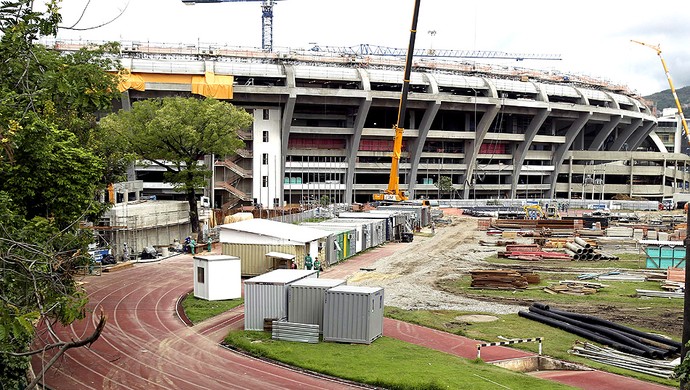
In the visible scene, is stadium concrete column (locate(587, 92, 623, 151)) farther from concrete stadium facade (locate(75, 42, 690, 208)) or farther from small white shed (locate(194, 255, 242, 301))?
small white shed (locate(194, 255, 242, 301))

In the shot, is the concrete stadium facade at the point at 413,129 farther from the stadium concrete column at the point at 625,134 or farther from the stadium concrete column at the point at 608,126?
the stadium concrete column at the point at 625,134

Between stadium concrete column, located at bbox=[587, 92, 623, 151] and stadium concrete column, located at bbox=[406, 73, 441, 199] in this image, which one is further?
stadium concrete column, located at bbox=[587, 92, 623, 151]

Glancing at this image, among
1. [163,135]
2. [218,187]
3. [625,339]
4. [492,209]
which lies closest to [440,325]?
[625,339]

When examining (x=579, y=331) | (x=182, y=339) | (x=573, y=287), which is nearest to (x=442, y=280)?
(x=573, y=287)

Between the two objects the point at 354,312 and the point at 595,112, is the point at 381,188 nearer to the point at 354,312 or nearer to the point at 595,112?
the point at 595,112

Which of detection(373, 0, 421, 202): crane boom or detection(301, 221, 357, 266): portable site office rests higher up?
detection(373, 0, 421, 202): crane boom

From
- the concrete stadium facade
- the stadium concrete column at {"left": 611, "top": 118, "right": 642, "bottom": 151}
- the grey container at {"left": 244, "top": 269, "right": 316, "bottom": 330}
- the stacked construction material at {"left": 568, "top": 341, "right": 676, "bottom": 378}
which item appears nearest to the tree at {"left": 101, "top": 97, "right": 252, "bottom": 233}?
the concrete stadium facade

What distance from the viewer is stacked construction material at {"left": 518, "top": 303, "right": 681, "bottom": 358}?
2663cm

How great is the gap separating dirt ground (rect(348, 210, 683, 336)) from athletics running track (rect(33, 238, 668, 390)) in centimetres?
663

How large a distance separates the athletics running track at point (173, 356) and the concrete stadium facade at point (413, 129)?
5918 centimetres

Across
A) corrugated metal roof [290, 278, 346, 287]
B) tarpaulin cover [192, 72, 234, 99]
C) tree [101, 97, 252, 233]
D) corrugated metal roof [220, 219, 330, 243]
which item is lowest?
corrugated metal roof [290, 278, 346, 287]

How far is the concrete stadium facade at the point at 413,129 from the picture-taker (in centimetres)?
9962

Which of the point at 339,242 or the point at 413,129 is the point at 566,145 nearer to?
the point at 413,129

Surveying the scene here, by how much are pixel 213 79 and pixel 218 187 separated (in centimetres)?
1506
